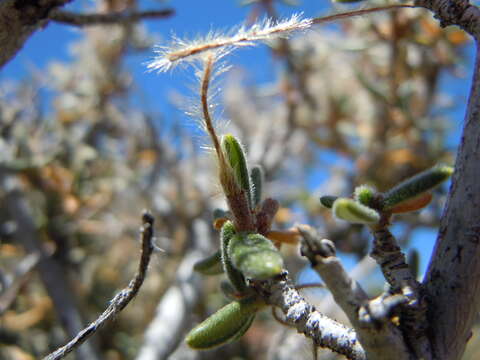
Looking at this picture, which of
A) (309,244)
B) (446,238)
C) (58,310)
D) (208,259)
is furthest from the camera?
(58,310)

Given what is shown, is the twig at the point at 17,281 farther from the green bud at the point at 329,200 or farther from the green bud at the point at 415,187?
the green bud at the point at 415,187

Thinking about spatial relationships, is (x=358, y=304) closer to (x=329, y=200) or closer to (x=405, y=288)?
(x=405, y=288)

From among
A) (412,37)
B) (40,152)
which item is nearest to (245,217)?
(412,37)

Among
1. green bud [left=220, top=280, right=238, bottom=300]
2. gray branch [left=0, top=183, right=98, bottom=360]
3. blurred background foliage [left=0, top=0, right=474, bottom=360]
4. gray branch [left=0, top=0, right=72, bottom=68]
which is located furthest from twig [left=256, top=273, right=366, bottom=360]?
gray branch [left=0, top=183, right=98, bottom=360]

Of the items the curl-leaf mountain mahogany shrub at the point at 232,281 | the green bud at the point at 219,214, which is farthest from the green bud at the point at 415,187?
the green bud at the point at 219,214

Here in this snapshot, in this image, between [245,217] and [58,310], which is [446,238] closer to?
[245,217]

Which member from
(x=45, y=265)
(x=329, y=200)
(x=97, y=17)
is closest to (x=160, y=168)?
(x=45, y=265)
